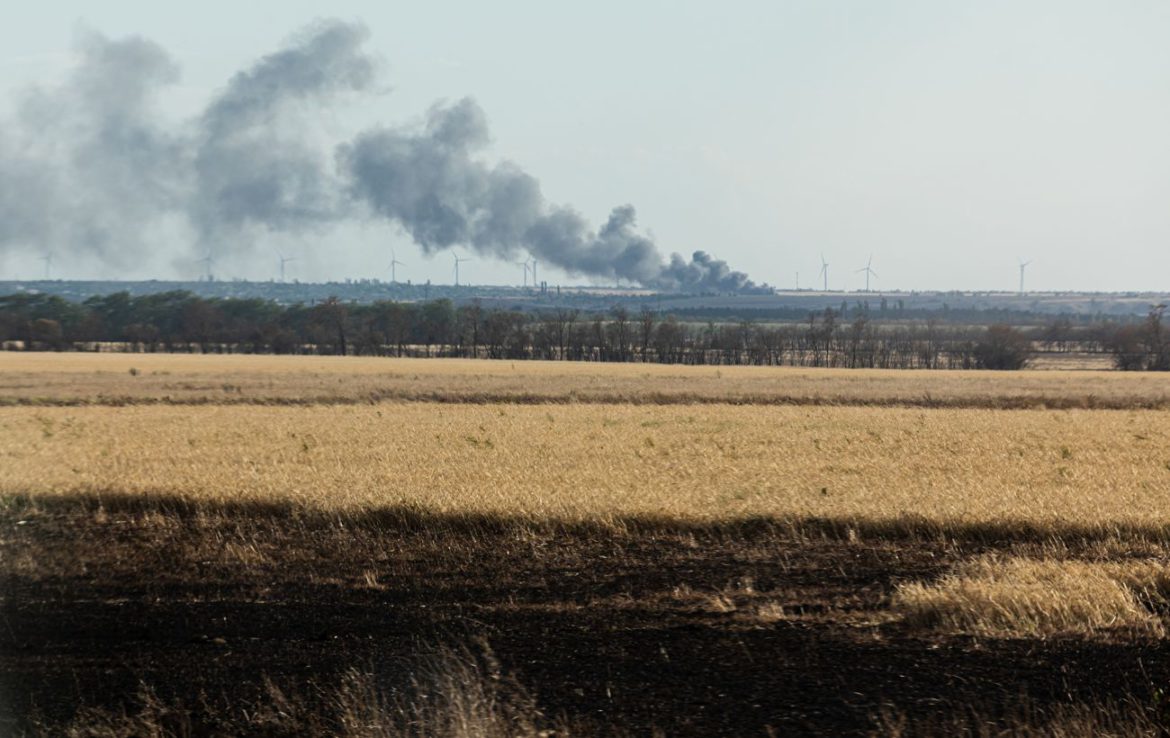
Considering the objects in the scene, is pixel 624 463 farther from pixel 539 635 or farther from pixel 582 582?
pixel 539 635

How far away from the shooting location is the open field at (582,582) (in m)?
9.41

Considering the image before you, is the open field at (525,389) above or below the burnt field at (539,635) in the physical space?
below

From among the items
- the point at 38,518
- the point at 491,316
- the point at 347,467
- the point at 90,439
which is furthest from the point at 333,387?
the point at 491,316

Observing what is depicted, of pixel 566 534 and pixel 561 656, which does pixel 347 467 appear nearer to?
pixel 566 534

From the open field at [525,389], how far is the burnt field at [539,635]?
32.3 metres

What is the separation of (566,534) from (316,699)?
26.0 ft

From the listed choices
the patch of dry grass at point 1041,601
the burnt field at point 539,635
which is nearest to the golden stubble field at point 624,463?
the burnt field at point 539,635

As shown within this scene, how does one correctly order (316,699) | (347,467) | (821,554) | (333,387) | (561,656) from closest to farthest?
(316,699) < (561,656) < (821,554) < (347,467) < (333,387)

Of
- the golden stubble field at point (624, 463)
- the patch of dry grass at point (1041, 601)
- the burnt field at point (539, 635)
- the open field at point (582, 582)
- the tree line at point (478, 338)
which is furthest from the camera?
the tree line at point (478, 338)

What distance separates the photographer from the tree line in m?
117

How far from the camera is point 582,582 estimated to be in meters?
14.2

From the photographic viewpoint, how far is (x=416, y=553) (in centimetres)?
1623

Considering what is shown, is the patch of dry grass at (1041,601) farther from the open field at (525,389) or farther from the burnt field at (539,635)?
A: the open field at (525,389)

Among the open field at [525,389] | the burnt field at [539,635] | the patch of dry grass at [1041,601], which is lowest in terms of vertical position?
the open field at [525,389]
